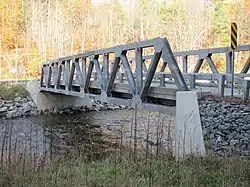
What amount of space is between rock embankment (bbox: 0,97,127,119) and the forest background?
38.7ft

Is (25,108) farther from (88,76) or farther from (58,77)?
(88,76)

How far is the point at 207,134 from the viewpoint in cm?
782

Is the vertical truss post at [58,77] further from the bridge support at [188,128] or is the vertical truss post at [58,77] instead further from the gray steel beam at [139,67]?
the bridge support at [188,128]

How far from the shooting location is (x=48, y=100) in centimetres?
2148

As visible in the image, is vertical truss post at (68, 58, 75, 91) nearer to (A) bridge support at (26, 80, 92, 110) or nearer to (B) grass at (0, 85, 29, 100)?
(A) bridge support at (26, 80, 92, 110)

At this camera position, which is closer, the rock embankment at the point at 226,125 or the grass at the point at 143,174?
the grass at the point at 143,174

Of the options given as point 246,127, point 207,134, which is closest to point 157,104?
point 207,134

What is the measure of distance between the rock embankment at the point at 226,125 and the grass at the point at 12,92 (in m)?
15.3

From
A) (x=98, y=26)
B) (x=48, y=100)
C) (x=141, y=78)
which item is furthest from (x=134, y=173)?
(x=98, y=26)

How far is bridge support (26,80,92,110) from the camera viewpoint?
69.8 feet

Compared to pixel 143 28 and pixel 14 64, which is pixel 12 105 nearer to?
pixel 14 64

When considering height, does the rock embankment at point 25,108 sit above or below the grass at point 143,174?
below

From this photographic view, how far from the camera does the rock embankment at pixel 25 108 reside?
19870 millimetres

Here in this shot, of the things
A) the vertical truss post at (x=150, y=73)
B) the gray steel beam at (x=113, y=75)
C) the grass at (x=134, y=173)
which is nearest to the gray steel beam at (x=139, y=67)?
the vertical truss post at (x=150, y=73)
